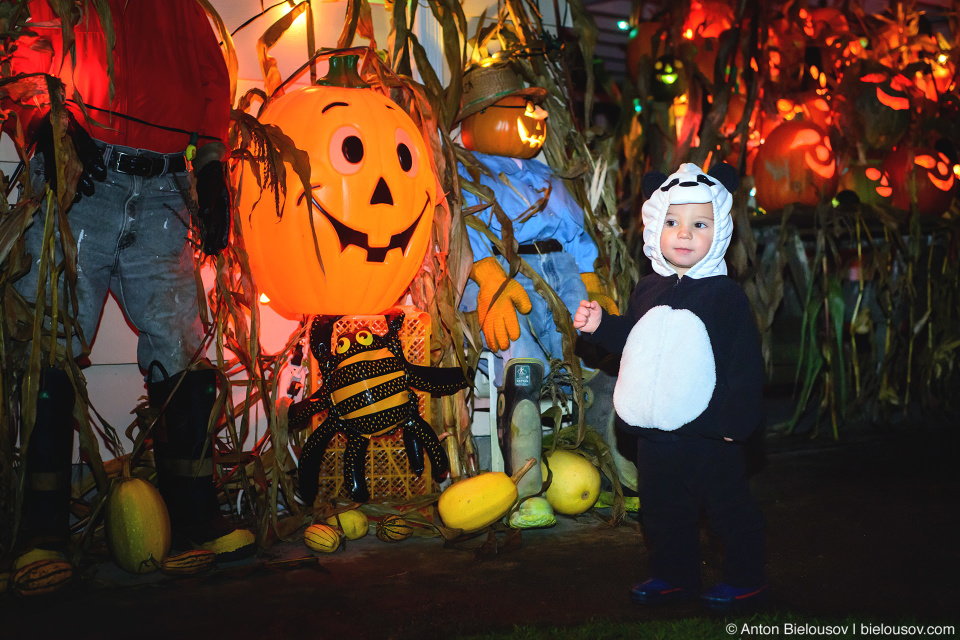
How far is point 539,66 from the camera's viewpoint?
383 cm

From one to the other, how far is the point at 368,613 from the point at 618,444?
1418 millimetres

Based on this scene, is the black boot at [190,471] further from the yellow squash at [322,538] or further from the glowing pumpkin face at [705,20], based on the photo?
the glowing pumpkin face at [705,20]

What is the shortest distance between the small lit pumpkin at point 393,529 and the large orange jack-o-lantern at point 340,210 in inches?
30.9

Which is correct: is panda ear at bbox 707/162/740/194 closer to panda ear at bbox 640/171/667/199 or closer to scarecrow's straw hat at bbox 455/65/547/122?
panda ear at bbox 640/171/667/199

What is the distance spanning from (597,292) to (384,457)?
1.15m

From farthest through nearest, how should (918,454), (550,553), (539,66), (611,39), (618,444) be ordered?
(611,39), (918,454), (539,66), (618,444), (550,553)

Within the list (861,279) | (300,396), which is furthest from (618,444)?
(861,279)

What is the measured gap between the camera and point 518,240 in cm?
349

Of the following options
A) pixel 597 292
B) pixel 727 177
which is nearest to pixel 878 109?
pixel 597 292

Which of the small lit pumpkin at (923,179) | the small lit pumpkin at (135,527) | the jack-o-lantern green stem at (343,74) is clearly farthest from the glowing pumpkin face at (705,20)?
the small lit pumpkin at (135,527)

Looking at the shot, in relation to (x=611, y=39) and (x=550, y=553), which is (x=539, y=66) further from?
(x=611, y=39)

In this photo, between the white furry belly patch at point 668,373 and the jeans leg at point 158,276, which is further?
the jeans leg at point 158,276

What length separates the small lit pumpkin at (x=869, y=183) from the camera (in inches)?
195

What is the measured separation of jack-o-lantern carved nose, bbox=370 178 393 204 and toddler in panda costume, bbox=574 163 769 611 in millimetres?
978
